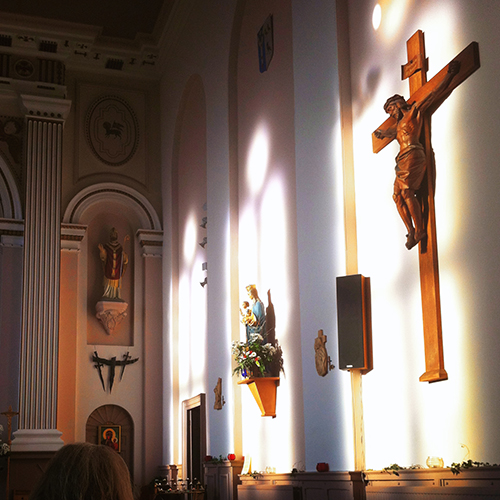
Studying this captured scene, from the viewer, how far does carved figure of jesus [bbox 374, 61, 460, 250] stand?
5.82 m

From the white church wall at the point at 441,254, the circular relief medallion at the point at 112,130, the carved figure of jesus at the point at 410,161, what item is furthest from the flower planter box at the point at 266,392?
the circular relief medallion at the point at 112,130

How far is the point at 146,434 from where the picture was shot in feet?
44.1

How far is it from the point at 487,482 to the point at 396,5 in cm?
403

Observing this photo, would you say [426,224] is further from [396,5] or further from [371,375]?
[396,5]

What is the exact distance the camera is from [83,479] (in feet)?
5.07

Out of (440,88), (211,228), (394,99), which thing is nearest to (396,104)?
(394,99)

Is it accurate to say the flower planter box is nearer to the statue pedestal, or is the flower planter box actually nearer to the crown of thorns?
the crown of thorns

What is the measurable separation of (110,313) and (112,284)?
1.80ft

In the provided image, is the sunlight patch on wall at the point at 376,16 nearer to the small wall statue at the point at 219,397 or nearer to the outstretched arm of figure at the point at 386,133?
the outstretched arm of figure at the point at 386,133

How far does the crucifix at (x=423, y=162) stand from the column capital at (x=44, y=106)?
9098mm

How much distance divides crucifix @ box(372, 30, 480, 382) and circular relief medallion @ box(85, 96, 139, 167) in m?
9.38

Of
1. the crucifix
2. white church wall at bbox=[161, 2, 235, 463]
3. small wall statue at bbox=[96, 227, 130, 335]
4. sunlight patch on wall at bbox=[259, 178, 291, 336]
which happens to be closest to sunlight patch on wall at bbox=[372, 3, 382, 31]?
the crucifix

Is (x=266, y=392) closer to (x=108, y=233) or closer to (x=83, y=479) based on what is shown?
(x=108, y=233)

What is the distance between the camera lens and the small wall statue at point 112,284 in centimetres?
1376
